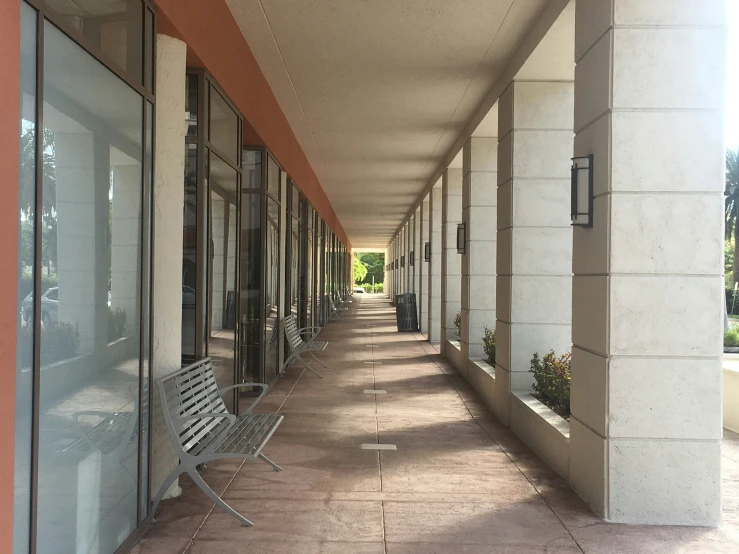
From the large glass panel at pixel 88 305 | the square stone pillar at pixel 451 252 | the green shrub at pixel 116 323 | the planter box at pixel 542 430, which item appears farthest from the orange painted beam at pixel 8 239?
the square stone pillar at pixel 451 252

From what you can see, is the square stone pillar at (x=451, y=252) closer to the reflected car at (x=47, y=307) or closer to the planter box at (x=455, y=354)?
the planter box at (x=455, y=354)

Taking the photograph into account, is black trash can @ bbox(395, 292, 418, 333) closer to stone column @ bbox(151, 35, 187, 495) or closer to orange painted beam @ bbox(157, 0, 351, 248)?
orange painted beam @ bbox(157, 0, 351, 248)

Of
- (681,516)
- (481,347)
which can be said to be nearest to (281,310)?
(481,347)

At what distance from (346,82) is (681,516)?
5098 millimetres

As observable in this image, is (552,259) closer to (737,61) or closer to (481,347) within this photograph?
(481,347)

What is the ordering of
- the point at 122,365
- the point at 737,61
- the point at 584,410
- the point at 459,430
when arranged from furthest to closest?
the point at 737,61
the point at 459,430
the point at 584,410
the point at 122,365

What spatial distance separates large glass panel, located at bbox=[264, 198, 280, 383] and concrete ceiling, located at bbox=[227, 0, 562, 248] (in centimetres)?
136

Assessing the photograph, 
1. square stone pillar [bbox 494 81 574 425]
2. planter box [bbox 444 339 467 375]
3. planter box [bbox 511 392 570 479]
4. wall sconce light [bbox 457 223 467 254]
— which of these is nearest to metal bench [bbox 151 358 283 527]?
planter box [bbox 511 392 570 479]

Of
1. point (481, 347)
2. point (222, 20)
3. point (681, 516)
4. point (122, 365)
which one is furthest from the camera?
point (481, 347)

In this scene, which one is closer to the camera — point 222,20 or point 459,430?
point 222,20

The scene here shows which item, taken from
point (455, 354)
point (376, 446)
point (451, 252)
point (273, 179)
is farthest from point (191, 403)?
point (451, 252)

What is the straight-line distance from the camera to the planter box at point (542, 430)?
15.9 feet

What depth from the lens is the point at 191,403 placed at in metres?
4.32

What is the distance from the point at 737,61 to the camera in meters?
15.5
